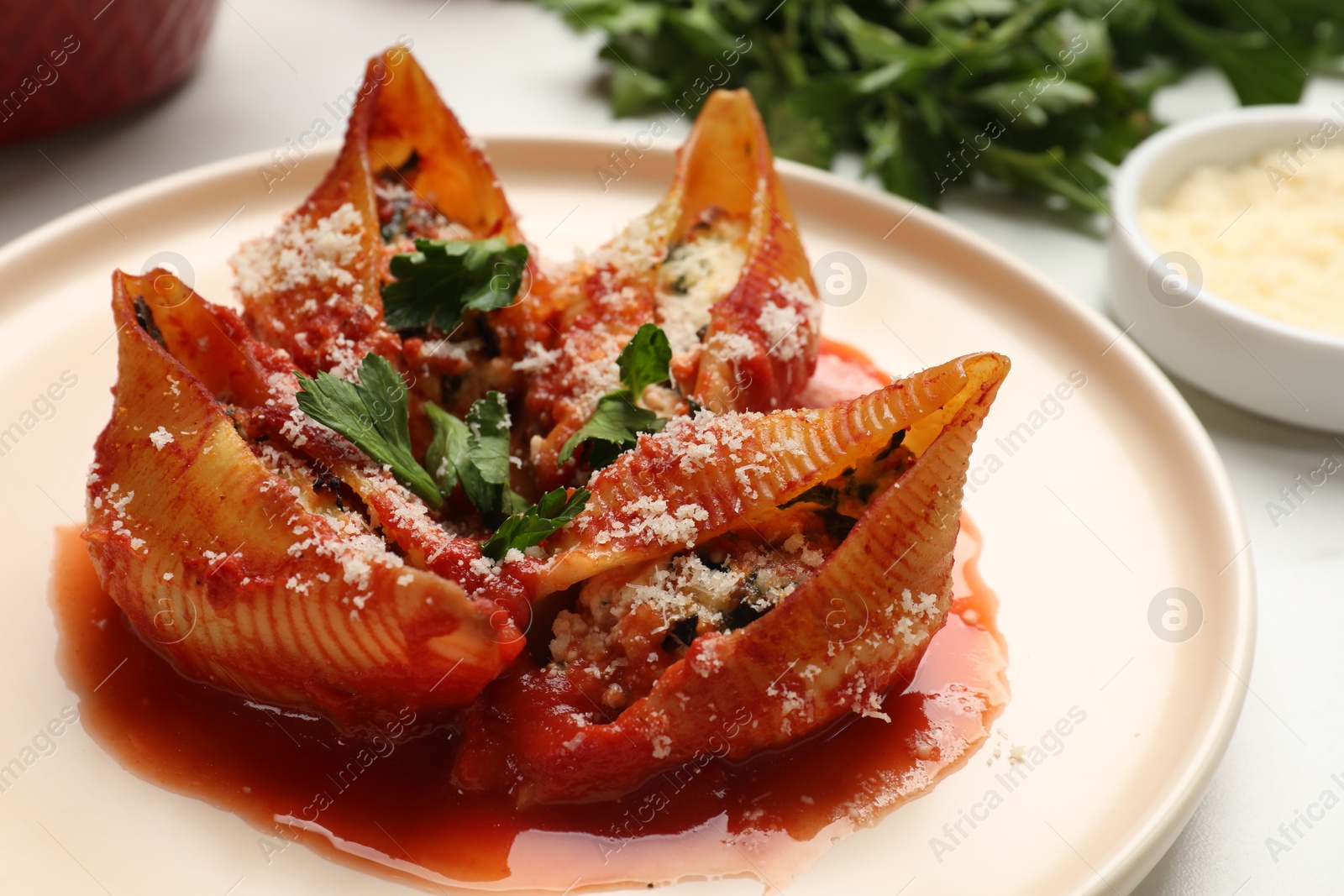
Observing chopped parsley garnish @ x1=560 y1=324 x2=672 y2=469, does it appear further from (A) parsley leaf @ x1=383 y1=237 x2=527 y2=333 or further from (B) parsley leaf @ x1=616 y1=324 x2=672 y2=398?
(A) parsley leaf @ x1=383 y1=237 x2=527 y2=333

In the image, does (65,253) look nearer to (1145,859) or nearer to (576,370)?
(576,370)

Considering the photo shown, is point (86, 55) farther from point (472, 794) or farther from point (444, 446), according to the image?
point (472, 794)

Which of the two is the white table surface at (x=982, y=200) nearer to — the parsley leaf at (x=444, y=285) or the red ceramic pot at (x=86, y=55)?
the red ceramic pot at (x=86, y=55)

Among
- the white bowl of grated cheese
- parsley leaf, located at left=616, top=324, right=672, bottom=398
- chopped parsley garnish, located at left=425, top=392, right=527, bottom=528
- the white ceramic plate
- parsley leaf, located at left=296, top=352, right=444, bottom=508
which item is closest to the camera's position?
the white ceramic plate

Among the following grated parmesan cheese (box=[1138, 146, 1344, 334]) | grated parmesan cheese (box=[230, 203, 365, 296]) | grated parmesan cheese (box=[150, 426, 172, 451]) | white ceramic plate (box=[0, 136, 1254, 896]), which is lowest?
grated parmesan cheese (box=[1138, 146, 1344, 334])

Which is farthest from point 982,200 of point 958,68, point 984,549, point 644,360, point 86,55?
point 86,55

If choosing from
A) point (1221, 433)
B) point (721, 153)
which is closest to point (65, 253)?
point (721, 153)

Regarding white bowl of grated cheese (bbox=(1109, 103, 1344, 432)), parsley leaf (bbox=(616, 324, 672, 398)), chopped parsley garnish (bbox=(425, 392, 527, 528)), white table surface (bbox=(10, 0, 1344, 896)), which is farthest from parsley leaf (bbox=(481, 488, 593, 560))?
white bowl of grated cheese (bbox=(1109, 103, 1344, 432))
